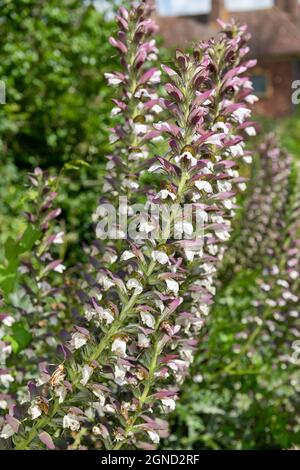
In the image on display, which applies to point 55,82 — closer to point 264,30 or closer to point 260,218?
point 260,218

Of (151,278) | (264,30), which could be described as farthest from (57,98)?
(264,30)

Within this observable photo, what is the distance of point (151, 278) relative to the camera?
2023 millimetres

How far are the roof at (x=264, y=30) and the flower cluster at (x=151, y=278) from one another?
21091 millimetres

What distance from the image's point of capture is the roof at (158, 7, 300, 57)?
23245mm

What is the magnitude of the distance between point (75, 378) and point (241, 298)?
2466mm

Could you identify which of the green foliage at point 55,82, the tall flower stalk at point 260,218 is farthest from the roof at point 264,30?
the tall flower stalk at point 260,218

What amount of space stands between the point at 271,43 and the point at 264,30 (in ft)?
3.11

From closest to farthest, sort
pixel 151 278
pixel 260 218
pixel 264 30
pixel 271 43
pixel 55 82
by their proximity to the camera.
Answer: pixel 151 278 < pixel 260 218 < pixel 55 82 < pixel 271 43 < pixel 264 30

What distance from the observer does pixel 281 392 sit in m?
3.64

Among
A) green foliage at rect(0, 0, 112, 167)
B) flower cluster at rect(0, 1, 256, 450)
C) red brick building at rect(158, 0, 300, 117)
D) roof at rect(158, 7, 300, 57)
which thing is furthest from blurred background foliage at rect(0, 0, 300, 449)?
red brick building at rect(158, 0, 300, 117)

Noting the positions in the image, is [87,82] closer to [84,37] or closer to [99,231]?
[84,37]

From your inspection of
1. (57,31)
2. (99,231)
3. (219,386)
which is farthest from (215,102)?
Answer: (57,31)

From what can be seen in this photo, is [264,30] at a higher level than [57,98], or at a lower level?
higher

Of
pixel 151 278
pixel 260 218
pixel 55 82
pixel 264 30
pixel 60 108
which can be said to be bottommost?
pixel 151 278
